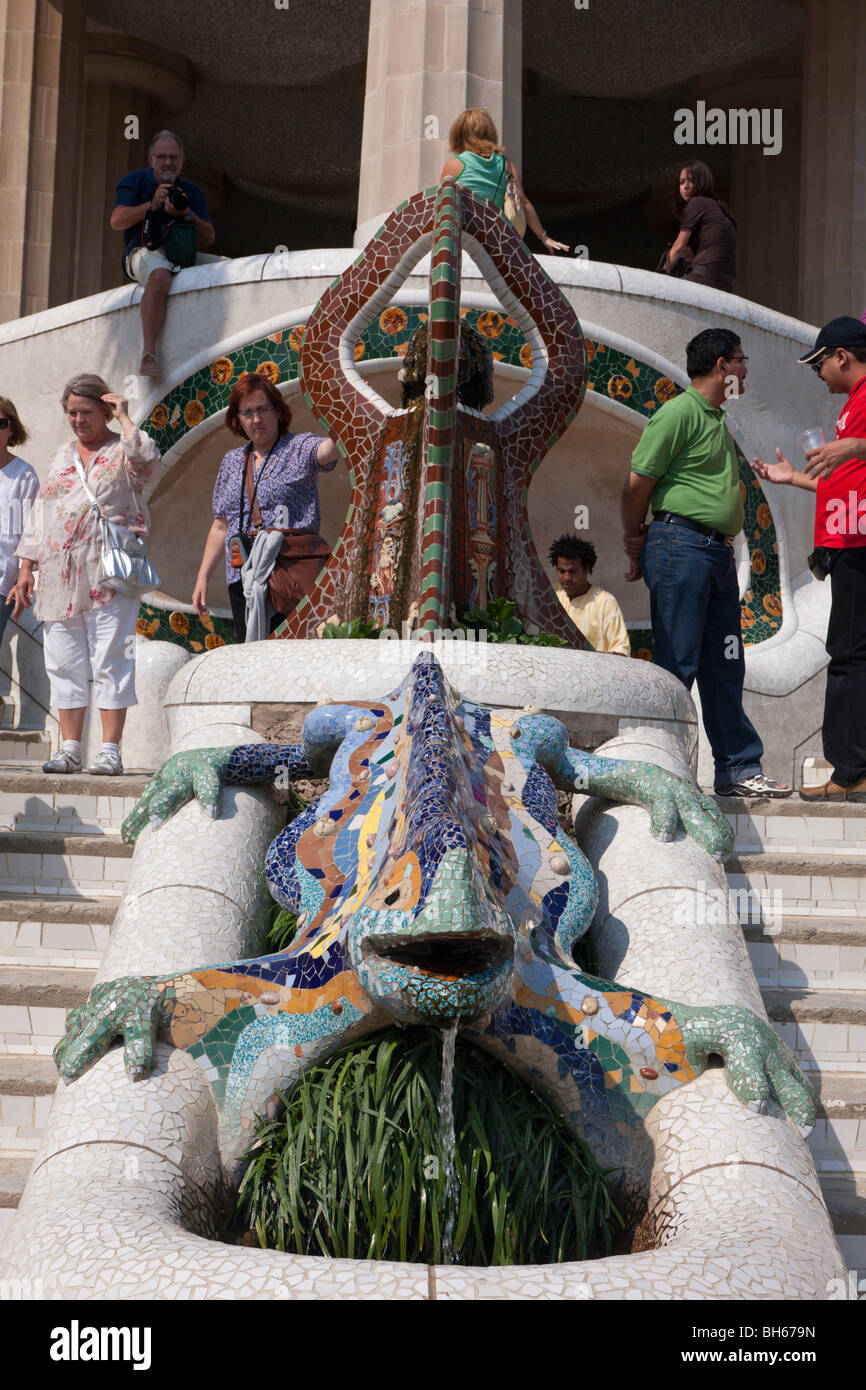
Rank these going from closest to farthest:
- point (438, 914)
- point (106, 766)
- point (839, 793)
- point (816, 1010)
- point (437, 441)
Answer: point (438, 914), point (816, 1010), point (437, 441), point (839, 793), point (106, 766)

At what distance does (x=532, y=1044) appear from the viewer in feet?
12.1

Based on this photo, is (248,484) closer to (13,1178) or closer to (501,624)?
(501,624)

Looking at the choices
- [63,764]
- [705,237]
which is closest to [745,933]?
[63,764]

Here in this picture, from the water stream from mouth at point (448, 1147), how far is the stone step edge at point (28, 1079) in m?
1.30

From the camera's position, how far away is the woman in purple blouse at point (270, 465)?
24.2 feet

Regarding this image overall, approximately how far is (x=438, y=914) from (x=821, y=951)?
91.7 inches

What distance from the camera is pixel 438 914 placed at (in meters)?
3.24

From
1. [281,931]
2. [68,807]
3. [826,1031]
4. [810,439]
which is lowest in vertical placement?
[826,1031]

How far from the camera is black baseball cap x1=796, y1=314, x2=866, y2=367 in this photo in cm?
644

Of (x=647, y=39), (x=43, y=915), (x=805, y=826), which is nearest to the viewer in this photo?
(x=43, y=915)

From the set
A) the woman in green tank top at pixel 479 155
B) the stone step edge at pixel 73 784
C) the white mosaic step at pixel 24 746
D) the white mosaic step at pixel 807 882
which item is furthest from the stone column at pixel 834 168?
the stone step edge at pixel 73 784

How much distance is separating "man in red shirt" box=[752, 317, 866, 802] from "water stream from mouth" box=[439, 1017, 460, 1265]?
Result: 3053 millimetres

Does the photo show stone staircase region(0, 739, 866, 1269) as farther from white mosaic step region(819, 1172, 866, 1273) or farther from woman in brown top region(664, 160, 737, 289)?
woman in brown top region(664, 160, 737, 289)
